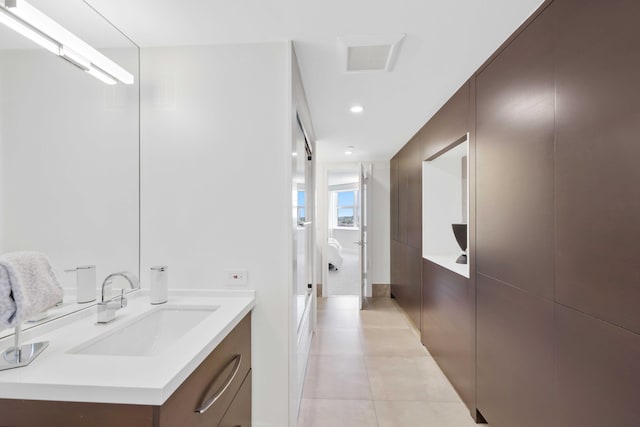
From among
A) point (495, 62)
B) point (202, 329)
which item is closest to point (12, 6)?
point (202, 329)

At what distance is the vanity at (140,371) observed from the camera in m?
0.85

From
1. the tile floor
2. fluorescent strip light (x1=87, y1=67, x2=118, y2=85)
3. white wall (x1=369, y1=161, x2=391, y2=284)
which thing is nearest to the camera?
fluorescent strip light (x1=87, y1=67, x2=118, y2=85)

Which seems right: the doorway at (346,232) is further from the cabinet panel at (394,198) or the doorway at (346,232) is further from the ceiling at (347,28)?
the ceiling at (347,28)

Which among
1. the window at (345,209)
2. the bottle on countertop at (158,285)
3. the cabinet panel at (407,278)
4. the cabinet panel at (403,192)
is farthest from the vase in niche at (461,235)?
the window at (345,209)

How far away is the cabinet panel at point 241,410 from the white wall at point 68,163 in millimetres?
897

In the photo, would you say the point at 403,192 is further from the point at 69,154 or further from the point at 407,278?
the point at 69,154

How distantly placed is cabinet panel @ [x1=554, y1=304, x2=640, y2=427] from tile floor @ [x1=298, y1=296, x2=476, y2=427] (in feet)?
3.35

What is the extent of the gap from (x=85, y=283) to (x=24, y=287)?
0.50 m

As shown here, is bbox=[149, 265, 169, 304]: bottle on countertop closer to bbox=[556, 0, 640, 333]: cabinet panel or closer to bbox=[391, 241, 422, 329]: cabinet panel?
bbox=[556, 0, 640, 333]: cabinet panel

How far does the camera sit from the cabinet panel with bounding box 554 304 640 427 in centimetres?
93

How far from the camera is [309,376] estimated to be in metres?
2.53

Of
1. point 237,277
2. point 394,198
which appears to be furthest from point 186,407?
point 394,198

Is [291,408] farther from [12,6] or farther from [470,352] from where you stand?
[12,6]

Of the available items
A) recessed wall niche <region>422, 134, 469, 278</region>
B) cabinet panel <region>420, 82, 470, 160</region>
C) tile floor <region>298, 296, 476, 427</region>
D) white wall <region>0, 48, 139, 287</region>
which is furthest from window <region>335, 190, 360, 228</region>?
white wall <region>0, 48, 139, 287</region>
